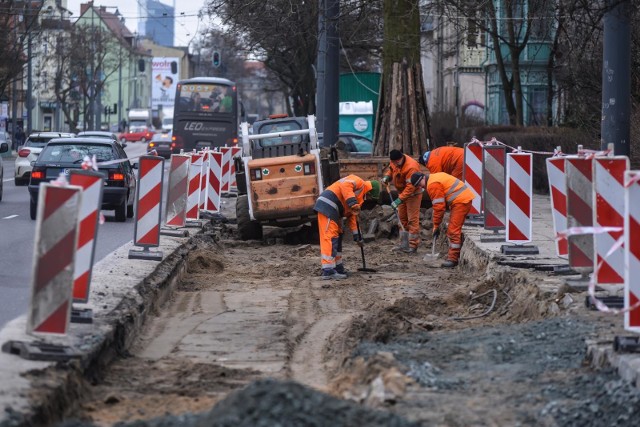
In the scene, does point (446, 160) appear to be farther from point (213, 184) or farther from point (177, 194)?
point (177, 194)

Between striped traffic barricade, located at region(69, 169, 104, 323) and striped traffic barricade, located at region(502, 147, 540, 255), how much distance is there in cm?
620

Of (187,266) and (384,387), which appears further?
(187,266)

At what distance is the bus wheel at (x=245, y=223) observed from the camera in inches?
765

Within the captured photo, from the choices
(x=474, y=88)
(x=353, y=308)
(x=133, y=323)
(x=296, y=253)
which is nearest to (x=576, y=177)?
(x=353, y=308)

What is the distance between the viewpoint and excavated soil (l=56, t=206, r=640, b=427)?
6488 millimetres

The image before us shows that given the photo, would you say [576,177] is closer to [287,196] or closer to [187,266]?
[187,266]

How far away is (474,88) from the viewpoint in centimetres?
5866

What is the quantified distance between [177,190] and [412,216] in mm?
3678

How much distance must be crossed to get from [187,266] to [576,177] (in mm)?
6502

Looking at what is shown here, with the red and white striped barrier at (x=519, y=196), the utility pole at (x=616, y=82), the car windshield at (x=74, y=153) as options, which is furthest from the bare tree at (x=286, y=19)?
the utility pole at (x=616, y=82)

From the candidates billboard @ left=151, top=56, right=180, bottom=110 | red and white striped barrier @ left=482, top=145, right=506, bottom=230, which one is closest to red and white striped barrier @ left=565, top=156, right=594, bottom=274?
red and white striped barrier @ left=482, top=145, right=506, bottom=230

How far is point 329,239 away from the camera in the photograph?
14539mm

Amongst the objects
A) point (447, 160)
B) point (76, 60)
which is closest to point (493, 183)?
point (447, 160)

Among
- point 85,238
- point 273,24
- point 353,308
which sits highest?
point 273,24
